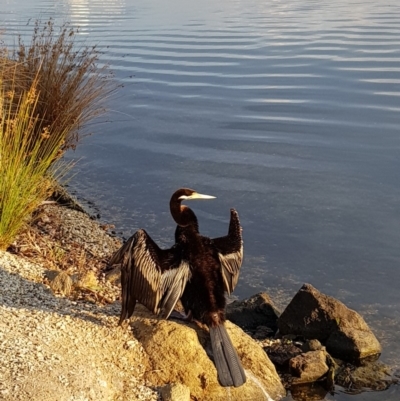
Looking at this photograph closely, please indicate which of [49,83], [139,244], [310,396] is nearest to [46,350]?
Result: [139,244]

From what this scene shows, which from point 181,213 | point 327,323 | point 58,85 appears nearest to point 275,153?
point 58,85

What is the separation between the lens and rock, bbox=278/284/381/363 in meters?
5.62

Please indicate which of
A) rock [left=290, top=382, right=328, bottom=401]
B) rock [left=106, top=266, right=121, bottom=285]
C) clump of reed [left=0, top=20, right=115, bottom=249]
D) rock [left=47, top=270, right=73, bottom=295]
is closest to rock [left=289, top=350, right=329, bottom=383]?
rock [left=290, top=382, right=328, bottom=401]

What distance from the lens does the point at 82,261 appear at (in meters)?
6.60

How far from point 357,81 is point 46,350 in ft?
34.8

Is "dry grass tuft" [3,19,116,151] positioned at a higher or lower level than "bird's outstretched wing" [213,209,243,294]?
higher

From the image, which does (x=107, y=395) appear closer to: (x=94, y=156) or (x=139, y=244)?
(x=139, y=244)

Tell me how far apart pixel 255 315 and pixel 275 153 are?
15.2 feet

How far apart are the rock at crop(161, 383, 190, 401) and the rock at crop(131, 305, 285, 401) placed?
140 mm

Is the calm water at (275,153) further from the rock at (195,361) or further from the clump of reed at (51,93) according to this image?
the clump of reed at (51,93)

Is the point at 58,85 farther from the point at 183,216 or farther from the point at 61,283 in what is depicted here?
the point at 183,216

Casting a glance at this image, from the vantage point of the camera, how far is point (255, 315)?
6062 millimetres

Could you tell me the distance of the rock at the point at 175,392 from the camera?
167 inches

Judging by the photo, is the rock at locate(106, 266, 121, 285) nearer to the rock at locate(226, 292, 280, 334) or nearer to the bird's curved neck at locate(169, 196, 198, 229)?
the rock at locate(226, 292, 280, 334)
